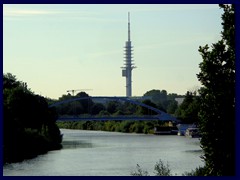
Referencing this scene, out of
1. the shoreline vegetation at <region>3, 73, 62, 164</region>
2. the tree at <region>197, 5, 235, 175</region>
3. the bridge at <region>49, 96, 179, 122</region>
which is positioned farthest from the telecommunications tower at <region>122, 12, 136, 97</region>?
the tree at <region>197, 5, 235, 175</region>

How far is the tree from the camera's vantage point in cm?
541

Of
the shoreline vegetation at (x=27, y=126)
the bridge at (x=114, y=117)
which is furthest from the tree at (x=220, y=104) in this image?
the bridge at (x=114, y=117)

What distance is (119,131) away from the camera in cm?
3644

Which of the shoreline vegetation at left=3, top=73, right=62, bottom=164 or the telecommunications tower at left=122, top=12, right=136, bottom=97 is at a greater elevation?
the telecommunications tower at left=122, top=12, right=136, bottom=97

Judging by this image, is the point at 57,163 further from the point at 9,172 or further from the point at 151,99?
the point at 151,99

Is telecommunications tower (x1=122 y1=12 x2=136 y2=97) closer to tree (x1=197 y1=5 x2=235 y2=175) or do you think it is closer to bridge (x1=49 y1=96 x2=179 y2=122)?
bridge (x1=49 y1=96 x2=179 y2=122)

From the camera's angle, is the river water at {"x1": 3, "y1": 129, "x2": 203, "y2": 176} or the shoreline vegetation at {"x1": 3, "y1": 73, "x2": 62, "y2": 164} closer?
the river water at {"x1": 3, "y1": 129, "x2": 203, "y2": 176}

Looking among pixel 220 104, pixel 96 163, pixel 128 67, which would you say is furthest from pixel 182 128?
pixel 220 104

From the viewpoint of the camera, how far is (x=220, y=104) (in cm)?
543

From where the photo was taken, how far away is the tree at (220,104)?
5414 millimetres

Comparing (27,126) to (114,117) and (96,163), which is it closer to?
(96,163)

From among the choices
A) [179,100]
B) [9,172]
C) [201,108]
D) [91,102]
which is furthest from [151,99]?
[201,108]

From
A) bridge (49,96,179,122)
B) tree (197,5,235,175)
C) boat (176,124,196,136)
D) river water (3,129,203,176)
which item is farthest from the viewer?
bridge (49,96,179,122)

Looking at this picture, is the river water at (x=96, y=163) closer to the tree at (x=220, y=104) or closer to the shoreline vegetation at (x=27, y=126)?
the shoreline vegetation at (x=27, y=126)
